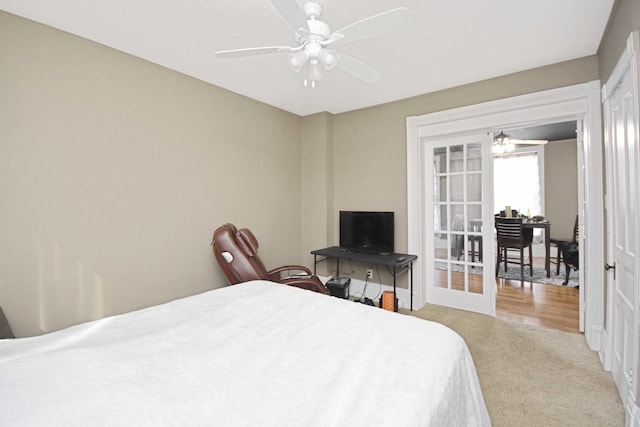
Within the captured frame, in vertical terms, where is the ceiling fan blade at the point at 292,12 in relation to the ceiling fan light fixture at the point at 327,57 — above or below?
above

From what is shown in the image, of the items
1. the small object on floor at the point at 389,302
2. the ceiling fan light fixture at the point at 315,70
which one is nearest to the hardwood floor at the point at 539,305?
the small object on floor at the point at 389,302

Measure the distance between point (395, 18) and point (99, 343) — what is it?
197 cm

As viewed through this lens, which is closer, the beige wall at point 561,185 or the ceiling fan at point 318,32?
the ceiling fan at point 318,32

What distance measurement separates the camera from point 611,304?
222 cm

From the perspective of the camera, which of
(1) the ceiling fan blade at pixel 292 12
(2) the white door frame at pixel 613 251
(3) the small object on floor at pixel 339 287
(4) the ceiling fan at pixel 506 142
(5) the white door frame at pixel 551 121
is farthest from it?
(4) the ceiling fan at pixel 506 142

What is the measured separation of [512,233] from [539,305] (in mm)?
1456

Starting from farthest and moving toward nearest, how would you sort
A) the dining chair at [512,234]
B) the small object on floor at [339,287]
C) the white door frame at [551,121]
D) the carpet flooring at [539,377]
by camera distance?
the dining chair at [512,234], the small object on floor at [339,287], the white door frame at [551,121], the carpet flooring at [539,377]

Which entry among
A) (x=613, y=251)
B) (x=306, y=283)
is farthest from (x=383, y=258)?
(x=613, y=251)

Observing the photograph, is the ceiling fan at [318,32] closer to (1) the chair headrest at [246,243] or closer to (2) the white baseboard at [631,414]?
(1) the chair headrest at [246,243]

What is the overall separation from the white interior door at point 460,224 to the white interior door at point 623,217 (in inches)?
45.5

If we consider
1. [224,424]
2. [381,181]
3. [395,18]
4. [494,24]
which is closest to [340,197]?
[381,181]

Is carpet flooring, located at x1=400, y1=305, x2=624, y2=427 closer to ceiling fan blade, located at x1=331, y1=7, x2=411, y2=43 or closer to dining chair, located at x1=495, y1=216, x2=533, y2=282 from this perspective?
dining chair, located at x1=495, y1=216, x2=533, y2=282

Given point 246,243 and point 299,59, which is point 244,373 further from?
point 246,243

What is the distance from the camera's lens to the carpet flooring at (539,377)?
1.82m
